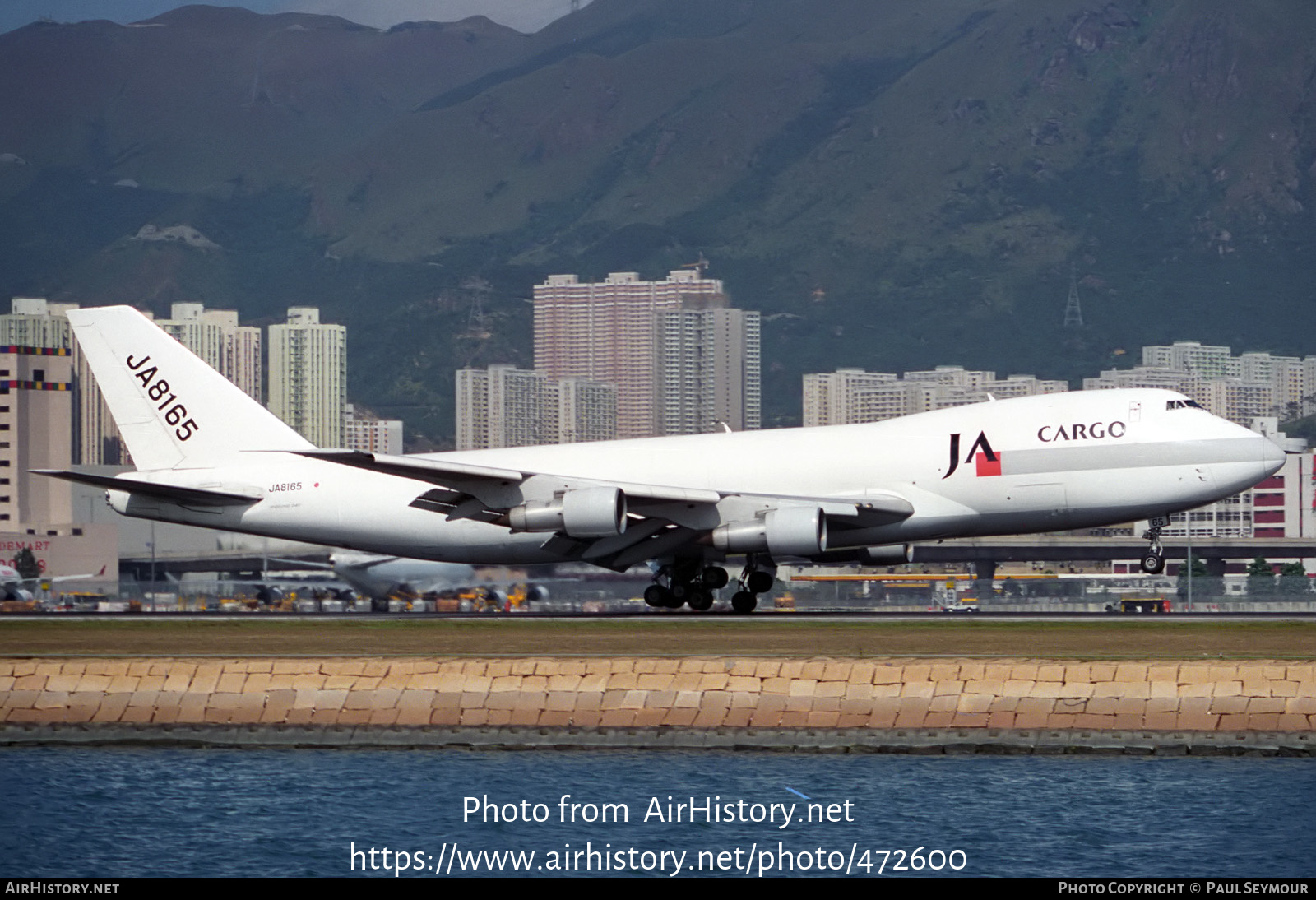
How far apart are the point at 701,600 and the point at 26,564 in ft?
406

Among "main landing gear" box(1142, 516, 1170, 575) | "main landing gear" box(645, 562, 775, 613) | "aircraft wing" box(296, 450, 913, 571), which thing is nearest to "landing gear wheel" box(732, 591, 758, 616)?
"main landing gear" box(645, 562, 775, 613)

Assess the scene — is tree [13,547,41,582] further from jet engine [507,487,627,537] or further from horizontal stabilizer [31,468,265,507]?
jet engine [507,487,627,537]

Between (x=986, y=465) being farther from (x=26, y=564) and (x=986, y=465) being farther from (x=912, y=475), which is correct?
(x=26, y=564)

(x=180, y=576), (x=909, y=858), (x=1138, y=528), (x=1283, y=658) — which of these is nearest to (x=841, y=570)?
(x=180, y=576)

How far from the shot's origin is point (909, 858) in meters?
22.2

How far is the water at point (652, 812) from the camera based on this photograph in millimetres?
22000

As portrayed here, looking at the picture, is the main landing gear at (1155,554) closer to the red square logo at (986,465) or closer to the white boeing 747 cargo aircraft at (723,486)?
the white boeing 747 cargo aircraft at (723,486)

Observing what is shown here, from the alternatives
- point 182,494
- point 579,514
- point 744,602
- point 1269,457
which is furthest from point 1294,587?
point 182,494

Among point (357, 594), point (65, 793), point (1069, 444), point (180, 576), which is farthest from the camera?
point (180, 576)

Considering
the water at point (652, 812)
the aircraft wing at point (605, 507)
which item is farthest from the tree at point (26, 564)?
the water at point (652, 812)

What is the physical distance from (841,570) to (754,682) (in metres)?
98.9

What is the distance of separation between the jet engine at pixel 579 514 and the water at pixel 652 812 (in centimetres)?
1558

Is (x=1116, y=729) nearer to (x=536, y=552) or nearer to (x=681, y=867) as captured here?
(x=681, y=867)

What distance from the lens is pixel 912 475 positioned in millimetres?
44562
